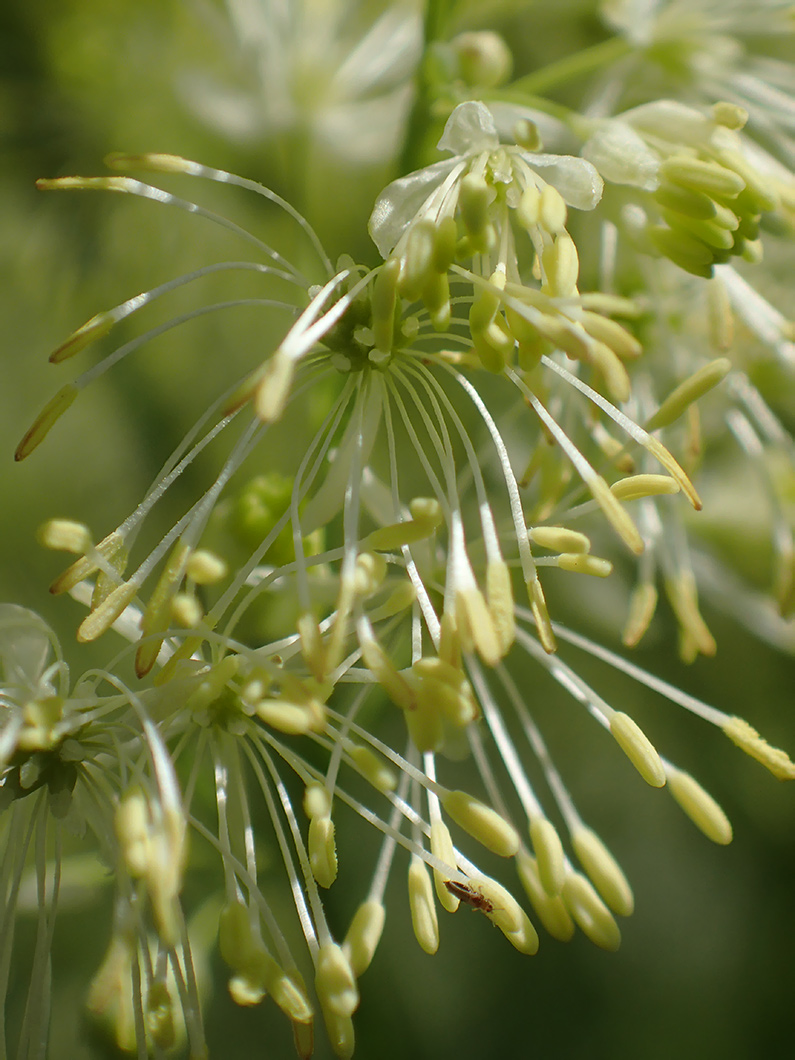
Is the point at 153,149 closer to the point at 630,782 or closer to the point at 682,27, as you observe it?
the point at 682,27

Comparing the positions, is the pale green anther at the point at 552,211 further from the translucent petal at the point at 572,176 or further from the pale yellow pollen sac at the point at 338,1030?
the pale yellow pollen sac at the point at 338,1030

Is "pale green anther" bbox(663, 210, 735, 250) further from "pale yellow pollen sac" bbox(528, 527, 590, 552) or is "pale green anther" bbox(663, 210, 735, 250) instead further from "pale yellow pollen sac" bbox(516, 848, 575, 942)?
"pale yellow pollen sac" bbox(516, 848, 575, 942)

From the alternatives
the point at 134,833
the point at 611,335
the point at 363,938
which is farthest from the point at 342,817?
the point at 611,335

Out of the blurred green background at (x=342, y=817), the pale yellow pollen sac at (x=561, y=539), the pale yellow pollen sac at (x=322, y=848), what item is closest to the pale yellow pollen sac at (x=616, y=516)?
the pale yellow pollen sac at (x=561, y=539)

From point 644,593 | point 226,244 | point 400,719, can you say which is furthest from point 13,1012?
point 226,244

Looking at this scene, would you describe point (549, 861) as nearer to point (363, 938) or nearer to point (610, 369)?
point (363, 938)
